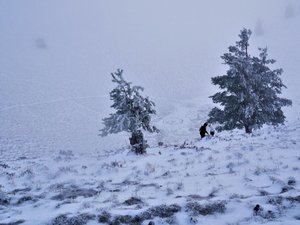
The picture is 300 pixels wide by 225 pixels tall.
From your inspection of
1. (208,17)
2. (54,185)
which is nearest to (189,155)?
(54,185)

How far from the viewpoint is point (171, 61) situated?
3152 inches

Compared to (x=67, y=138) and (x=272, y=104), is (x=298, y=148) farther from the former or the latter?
(x=67, y=138)

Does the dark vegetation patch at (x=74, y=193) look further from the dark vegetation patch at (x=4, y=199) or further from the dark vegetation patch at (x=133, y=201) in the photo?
the dark vegetation patch at (x=133, y=201)

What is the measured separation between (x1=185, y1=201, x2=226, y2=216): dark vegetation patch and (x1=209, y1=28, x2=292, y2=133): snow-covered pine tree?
56.1 feet

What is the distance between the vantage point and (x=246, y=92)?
24.8 metres

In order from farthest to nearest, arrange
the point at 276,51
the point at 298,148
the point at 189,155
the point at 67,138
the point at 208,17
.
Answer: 1. the point at 208,17
2. the point at 276,51
3. the point at 67,138
4. the point at 189,155
5. the point at 298,148

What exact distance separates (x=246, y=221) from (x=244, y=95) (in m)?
18.7

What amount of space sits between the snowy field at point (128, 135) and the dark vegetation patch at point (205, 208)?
0.03m

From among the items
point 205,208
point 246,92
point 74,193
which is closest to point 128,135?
point 246,92

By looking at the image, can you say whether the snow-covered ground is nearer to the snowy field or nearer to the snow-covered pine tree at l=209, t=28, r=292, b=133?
the snowy field

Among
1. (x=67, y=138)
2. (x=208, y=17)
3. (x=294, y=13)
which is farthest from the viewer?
(x=208, y=17)

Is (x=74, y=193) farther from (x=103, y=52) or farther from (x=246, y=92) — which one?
(x=103, y=52)

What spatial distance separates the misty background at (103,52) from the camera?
170ft

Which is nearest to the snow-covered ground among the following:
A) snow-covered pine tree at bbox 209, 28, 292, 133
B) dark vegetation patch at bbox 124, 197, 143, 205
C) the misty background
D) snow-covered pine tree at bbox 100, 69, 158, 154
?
dark vegetation patch at bbox 124, 197, 143, 205
